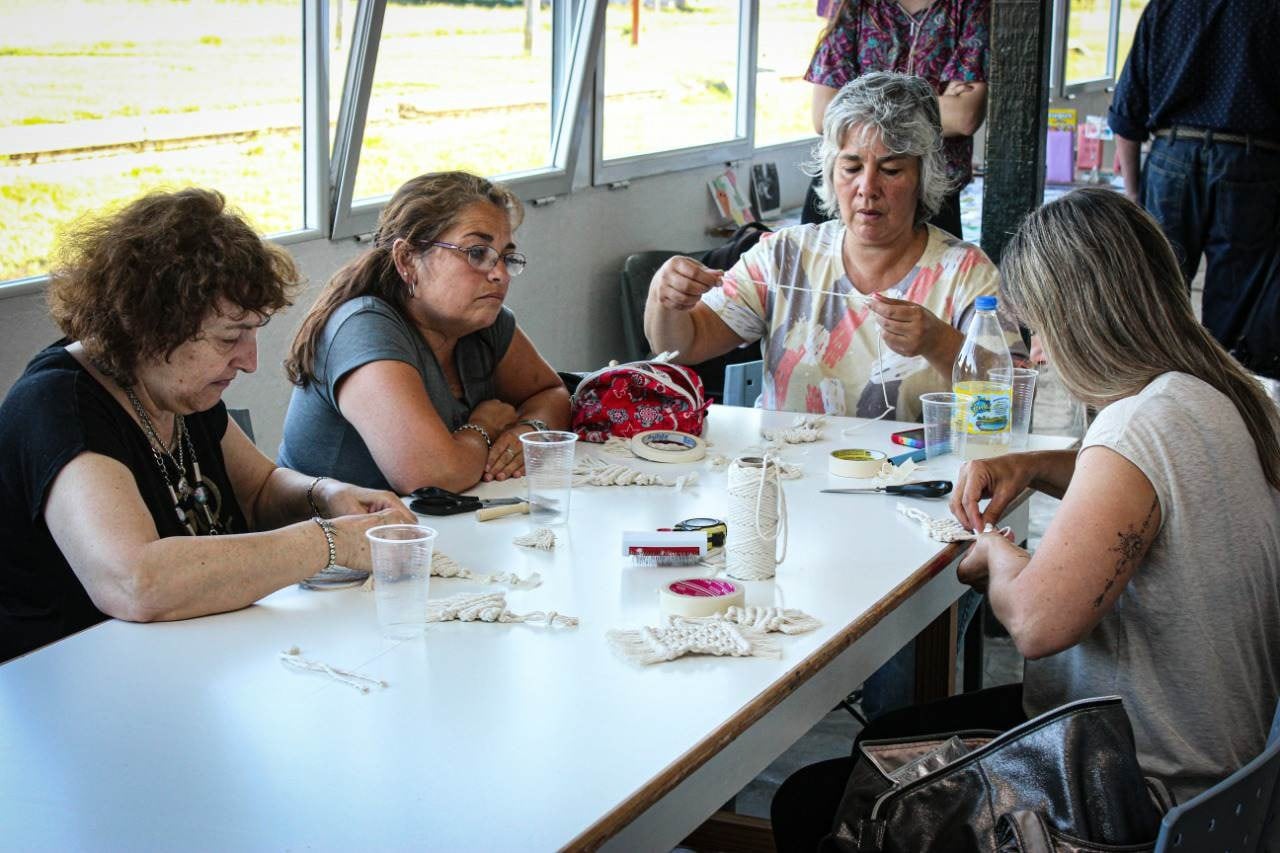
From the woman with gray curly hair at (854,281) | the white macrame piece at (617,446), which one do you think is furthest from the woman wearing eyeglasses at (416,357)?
the woman with gray curly hair at (854,281)

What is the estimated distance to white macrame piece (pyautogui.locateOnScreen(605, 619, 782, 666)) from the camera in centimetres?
172

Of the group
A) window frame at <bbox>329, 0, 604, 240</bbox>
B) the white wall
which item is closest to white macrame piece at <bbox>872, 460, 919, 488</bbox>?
the white wall

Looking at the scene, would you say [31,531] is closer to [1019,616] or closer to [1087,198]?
[1019,616]

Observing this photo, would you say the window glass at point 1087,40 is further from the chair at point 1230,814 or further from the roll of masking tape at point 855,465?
the chair at point 1230,814

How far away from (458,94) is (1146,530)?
12.2 ft

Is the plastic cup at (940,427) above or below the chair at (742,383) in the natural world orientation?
above

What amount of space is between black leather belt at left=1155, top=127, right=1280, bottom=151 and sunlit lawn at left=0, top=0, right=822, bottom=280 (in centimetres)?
217

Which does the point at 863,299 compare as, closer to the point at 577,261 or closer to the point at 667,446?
the point at 667,446

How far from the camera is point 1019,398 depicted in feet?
9.49

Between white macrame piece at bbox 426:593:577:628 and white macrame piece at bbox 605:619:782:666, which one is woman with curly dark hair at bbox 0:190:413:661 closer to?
white macrame piece at bbox 426:593:577:628

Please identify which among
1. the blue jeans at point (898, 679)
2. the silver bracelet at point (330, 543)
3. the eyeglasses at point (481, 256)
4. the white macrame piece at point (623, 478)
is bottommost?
the blue jeans at point (898, 679)

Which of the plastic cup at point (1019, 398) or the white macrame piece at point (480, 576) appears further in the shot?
the plastic cup at point (1019, 398)

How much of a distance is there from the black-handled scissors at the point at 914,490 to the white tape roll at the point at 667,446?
31 centimetres

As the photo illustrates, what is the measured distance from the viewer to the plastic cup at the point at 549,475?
7.45 feet
